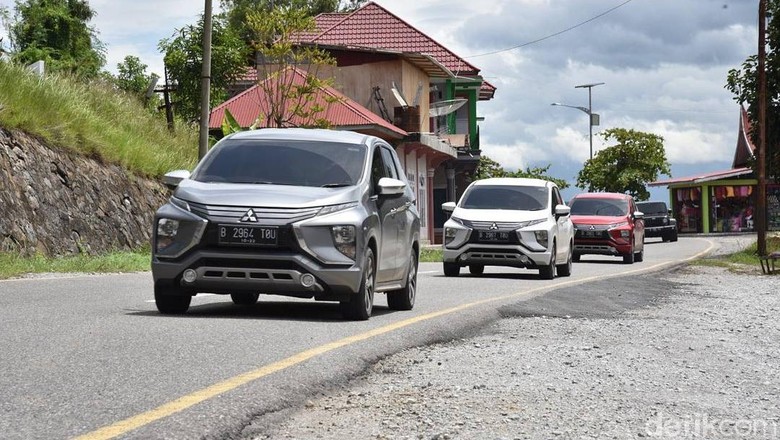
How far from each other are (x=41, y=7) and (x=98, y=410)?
57165 millimetres

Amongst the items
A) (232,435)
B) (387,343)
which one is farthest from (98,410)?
(387,343)

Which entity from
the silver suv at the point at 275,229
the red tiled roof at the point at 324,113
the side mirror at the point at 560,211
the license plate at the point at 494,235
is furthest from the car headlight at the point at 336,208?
the red tiled roof at the point at 324,113

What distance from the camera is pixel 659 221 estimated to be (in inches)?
2398

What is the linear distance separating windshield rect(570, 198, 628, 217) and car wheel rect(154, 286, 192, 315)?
2225cm

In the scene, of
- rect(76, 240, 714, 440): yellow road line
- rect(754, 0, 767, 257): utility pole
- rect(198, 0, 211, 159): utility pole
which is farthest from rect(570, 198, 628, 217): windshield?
rect(76, 240, 714, 440): yellow road line

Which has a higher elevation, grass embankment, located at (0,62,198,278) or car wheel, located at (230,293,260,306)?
grass embankment, located at (0,62,198,278)

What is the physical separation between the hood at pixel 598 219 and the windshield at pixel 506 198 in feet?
29.8

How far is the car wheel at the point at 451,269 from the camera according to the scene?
862 inches

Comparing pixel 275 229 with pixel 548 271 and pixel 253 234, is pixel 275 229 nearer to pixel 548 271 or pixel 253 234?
pixel 253 234

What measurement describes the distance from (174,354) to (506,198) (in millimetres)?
15005

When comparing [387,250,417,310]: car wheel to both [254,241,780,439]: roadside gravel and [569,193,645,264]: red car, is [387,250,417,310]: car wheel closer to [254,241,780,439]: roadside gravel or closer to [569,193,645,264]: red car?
[254,241,780,439]: roadside gravel

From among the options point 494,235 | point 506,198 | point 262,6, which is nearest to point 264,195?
point 494,235

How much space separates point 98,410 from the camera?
19.7 feet

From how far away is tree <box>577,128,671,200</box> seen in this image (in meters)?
92.6
